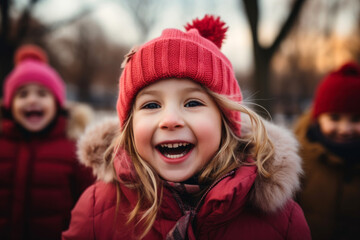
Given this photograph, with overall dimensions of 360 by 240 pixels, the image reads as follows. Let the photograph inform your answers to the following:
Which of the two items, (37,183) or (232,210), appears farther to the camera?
(37,183)

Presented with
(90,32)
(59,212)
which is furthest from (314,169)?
(90,32)

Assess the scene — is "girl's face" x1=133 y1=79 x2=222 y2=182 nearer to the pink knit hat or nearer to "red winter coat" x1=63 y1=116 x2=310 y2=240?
"red winter coat" x1=63 y1=116 x2=310 y2=240

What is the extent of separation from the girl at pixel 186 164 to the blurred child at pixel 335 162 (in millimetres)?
1445

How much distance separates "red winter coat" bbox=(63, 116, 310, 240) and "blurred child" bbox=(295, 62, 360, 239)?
1438 mm

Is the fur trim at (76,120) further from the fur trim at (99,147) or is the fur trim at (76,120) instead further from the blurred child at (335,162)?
the blurred child at (335,162)

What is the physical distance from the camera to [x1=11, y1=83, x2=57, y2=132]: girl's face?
3113 mm

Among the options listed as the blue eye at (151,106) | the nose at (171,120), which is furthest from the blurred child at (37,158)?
the nose at (171,120)

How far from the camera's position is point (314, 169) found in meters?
3.19

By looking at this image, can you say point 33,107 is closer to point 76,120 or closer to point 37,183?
point 76,120

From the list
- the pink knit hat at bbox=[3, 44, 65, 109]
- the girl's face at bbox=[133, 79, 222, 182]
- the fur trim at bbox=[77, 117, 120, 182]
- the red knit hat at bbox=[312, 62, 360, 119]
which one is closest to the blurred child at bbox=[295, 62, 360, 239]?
the red knit hat at bbox=[312, 62, 360, 119]

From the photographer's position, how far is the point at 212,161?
1.77 metres

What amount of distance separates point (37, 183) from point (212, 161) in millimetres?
1992

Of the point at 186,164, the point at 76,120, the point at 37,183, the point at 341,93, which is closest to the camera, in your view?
the point at 186,164

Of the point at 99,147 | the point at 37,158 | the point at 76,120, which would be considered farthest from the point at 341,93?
the point at 37,158
